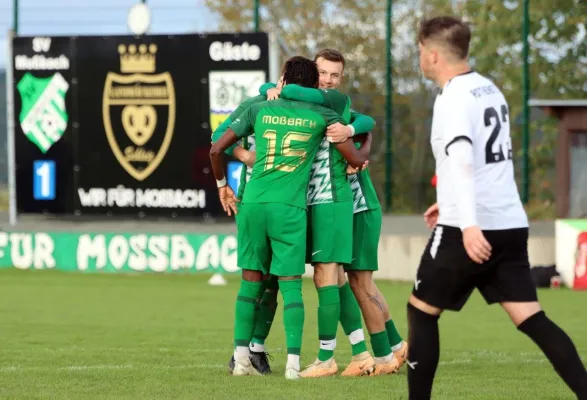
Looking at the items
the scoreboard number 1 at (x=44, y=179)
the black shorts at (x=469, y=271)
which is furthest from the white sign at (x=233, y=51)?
the black shorts at (x=469, y=271)

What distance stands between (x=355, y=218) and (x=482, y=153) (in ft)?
7.26

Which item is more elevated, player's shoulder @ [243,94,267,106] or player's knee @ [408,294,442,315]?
player's shoulder @ [243,94,267,106]

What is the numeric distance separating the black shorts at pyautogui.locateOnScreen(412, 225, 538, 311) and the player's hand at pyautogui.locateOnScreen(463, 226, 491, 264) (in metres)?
0.14

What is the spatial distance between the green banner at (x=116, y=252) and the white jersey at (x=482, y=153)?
11910 mm

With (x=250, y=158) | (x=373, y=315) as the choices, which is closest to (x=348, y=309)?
(x=373, y=315)

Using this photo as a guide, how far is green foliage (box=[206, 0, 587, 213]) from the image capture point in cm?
1920

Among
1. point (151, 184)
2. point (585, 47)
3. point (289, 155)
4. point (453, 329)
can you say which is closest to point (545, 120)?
point (585, 47)

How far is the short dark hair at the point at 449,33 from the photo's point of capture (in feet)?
18.6

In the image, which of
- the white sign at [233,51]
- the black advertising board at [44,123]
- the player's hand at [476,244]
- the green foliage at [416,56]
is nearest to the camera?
the player's hand at [476,244]

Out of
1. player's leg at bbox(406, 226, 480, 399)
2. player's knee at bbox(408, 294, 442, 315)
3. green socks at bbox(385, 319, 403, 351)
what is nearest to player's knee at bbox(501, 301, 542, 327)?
player's leg at bbox(406, 226, 480, 399)

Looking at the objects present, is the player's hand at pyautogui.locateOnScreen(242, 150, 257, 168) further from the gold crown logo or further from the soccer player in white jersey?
the gold crown logo

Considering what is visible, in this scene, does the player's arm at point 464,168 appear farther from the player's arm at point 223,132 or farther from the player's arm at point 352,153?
the player's arm at point 223,132

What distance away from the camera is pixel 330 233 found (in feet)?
24.5

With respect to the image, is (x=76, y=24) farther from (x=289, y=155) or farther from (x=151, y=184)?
(x=289, y=155)
